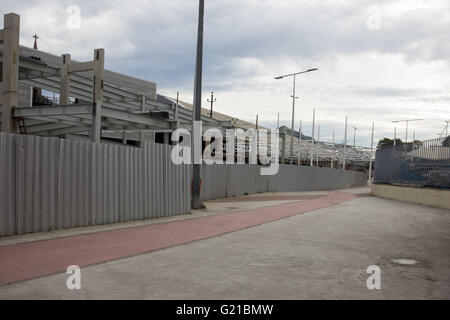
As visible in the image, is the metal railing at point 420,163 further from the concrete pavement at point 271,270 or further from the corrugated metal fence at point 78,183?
the corrugated metal fence at point 78,183

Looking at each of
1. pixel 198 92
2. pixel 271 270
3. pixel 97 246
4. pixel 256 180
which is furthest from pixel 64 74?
pixel 271 270

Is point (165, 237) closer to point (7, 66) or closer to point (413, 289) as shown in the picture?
point (413, 289)

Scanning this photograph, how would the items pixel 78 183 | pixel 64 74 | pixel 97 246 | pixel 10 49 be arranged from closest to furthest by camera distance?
pixel 97 246 → pixel 78 183 → pixel 10 49 → pixel 64 74

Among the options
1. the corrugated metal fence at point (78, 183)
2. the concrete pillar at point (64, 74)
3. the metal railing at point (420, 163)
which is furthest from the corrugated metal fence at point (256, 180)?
the metal railing at point (420, 163)

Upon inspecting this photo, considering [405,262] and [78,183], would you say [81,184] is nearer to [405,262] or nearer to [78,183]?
[78,183]

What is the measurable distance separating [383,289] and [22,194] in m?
7.06

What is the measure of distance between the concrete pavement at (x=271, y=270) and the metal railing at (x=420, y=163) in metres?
9.30

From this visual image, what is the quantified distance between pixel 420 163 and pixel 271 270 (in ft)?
54.7

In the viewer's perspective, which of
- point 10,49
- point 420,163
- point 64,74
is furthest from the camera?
point 420,163

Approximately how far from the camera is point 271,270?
20.9 feet

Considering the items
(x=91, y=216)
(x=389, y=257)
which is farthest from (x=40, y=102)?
(x=389, y=257)

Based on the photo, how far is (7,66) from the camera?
14672mm

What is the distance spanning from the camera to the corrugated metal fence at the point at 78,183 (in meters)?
8.38

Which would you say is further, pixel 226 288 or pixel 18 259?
pixel 18 259
